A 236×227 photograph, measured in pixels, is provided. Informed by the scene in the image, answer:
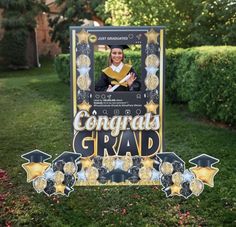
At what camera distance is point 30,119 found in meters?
9.87

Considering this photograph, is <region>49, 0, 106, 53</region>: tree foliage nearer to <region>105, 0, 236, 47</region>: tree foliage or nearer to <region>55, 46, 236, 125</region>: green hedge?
<region>105, 0, 236, 47</region>: tree foliage

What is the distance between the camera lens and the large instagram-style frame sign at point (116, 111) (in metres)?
4.06

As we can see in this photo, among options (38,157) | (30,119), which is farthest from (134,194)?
(30,119)

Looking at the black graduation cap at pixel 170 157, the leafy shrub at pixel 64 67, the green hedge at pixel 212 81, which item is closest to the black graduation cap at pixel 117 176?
the black graduation cap at pixel 170 157

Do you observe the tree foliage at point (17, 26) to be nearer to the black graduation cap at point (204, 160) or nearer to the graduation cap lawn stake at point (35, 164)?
the graduation cap lawn stake at point (35, 164)

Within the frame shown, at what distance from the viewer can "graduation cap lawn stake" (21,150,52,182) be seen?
404 centimetres

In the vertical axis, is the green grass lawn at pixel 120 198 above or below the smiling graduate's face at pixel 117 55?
below

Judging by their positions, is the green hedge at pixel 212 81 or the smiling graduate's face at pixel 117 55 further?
the green hedge at pixel 212 81

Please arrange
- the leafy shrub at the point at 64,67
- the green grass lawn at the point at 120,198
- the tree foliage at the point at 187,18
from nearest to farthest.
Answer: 1. the green grass lawn at the point at 120,198
2. the tree foliage at the point at 187,18
3. the leafy shrub at the point at 64,67

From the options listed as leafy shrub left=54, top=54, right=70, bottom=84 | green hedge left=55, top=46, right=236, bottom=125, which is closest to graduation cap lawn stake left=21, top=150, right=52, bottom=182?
green hedge left=55, top=46, right=236, bottom=125

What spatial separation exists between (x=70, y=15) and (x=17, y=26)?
3208 mm

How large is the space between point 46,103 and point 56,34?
15.7 meters

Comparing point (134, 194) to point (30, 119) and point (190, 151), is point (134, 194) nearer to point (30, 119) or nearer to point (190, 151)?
point (190, 151)

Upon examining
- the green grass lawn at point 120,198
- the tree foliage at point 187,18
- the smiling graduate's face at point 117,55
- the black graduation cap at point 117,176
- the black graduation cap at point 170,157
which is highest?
the tree foliage at point 187,18
